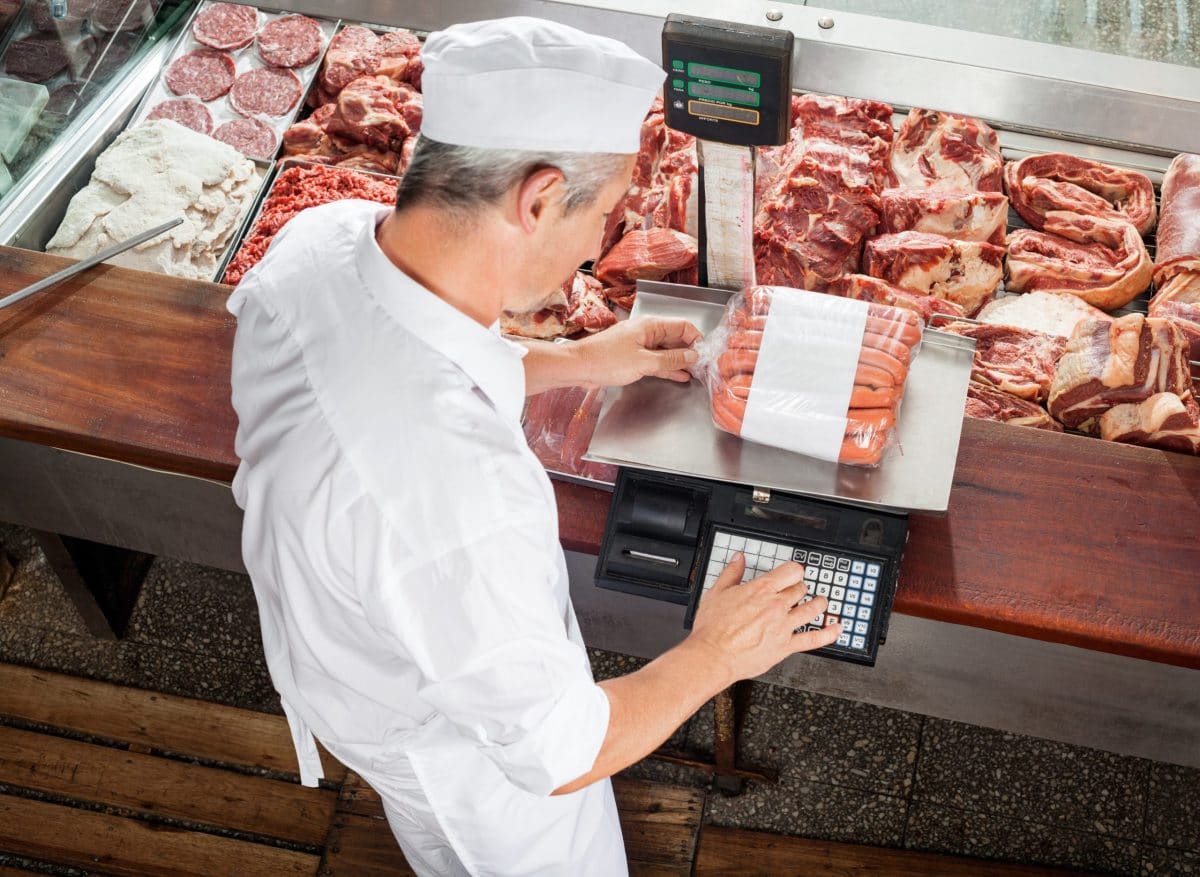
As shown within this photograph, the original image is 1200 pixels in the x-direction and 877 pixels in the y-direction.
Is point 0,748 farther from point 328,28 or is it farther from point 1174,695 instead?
point 1174,695

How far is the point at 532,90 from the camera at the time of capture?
130 centimetres

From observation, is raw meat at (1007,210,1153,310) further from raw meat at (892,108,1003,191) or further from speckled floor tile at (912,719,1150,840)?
speckled floor tile at (912,719,1150,840)

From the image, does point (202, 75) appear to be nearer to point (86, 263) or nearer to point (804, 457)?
point (86, 263)

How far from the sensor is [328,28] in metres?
2.90

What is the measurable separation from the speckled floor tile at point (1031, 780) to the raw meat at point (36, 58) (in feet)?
9.08

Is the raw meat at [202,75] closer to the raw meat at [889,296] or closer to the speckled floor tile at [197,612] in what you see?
the speckled floor tile at [197,612]

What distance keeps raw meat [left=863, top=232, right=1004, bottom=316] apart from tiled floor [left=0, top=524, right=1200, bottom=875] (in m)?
1.29

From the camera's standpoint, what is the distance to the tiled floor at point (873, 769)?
2.88 metres

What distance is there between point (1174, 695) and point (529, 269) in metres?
1.51

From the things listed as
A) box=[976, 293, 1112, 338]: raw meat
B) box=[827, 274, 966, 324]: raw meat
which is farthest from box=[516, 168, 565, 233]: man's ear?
box=[976, 293, 1112, 338]: raw meat

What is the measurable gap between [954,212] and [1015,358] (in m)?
0.36

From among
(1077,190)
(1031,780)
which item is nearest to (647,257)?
(1077,190)

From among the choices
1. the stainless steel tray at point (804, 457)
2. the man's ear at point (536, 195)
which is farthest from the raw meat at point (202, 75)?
the man's ear at point (536, 195)

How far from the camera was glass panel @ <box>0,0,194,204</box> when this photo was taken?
2514 millimetres
